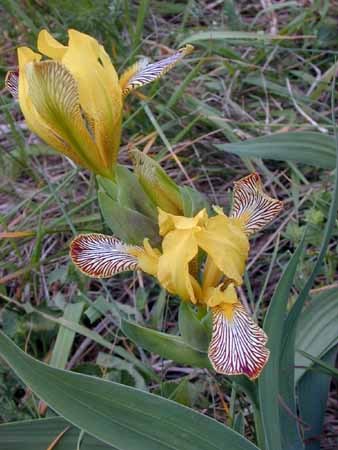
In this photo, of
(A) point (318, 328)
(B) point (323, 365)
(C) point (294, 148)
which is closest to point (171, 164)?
(C) point (294, 148)

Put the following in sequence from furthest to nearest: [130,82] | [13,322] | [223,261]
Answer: [13,322] < [130,82] < [223,261]

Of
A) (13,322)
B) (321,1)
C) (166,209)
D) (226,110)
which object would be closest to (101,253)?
(166,209)

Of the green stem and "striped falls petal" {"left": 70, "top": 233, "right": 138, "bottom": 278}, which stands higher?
"striped falls petal" {"left": 70, "top": 233, "right": 138, "bottom": 278}

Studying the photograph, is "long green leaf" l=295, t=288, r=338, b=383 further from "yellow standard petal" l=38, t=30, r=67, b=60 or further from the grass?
"yellow standard petal" l=38, t=30, r=67, b=60

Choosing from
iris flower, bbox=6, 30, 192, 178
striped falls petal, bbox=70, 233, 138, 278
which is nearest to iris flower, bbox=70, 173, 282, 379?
striped falls petal, bbox=70, 233, 138, 278

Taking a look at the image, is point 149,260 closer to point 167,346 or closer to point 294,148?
point 167,346

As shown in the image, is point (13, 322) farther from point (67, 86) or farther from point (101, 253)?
point (67, 86)
